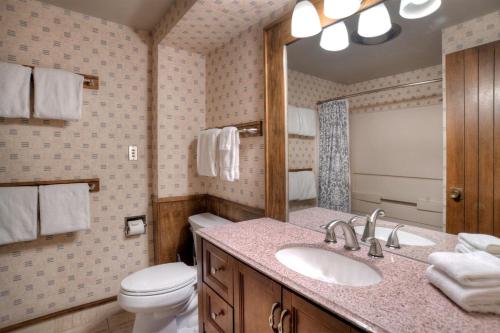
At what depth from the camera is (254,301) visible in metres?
0.98

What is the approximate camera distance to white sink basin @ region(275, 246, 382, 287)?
97 centimetres

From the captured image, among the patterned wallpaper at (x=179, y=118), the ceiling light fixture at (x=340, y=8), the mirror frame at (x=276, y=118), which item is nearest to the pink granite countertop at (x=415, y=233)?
the mirror frame at (x=276, y=118)

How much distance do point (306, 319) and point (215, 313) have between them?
2.07ft

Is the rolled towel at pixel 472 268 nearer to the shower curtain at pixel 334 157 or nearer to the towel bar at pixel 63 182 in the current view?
the shower curtain at pixel 334 157

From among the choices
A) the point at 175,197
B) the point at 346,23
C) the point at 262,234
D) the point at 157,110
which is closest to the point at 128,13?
the point at 157,110

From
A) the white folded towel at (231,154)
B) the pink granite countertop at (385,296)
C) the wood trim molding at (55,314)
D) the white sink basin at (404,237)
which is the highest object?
the white folded towel at (231,154)

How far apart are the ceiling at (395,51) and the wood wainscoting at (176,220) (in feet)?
3.91

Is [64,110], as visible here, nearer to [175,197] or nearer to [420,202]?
[175,197]

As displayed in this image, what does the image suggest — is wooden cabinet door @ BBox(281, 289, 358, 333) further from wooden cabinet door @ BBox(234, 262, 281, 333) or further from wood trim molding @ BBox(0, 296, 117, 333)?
wood trim molding @ BBox(0, 296, 117, 333)

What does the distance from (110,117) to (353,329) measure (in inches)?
82.3

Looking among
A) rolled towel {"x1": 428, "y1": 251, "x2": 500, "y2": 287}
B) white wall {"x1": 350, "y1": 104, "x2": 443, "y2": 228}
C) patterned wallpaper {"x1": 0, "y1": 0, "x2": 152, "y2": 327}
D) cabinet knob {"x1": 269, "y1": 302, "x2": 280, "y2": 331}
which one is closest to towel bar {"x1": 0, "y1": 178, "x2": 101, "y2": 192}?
patterned wallpaper {"x1": 0, "y1": 0, "x2": 152, "y2": 327}

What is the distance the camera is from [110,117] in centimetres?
201

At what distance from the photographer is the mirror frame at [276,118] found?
147 cm

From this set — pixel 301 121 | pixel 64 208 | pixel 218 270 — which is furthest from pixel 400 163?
pixel 64 208
